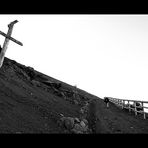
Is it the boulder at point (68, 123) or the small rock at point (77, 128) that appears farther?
the boulder at point (68, 123)

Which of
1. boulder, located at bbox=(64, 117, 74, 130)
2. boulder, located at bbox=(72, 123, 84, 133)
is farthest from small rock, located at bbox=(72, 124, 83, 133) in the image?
boulder, located at bbox=(64, 117, 74, 130)

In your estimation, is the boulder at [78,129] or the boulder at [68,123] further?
the boulder at [68,123]

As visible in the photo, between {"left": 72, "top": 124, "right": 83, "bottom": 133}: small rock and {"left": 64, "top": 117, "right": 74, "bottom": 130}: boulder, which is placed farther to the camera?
{"left": 64, "top": 117, "right": 74, "bottom": 130}: boulder

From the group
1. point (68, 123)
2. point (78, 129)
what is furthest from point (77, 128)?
point (68, 123)

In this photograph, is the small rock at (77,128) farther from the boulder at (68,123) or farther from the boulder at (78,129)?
the boulder at (68,123)

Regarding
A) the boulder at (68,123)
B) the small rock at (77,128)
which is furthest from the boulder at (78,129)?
the boulder at (68,123)

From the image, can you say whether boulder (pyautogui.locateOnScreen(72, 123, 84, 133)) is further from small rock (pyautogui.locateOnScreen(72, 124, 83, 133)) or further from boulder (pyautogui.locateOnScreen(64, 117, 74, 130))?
boulder (pyautogui.locateOnScreen(64, 117, 74, 130))

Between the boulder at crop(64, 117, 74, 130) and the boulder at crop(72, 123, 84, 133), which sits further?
the boulder at crop(64, 117, 74, 130)

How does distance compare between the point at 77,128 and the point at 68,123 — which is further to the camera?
the point at 68,123

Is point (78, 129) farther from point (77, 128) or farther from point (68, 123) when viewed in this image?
point (68, 123)
